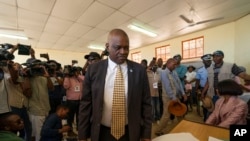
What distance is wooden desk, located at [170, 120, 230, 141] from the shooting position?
45.3 inches

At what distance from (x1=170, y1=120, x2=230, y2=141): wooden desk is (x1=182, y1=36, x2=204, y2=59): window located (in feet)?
17.8

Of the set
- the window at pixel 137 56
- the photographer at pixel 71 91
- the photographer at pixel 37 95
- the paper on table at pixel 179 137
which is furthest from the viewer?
the window at pixel 137 56

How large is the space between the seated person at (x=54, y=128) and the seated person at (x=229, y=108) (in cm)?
167

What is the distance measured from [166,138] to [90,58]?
1896 millimetres

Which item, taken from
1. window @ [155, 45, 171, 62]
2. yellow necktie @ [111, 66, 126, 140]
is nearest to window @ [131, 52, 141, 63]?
window @ [155, 45, 171, 62]

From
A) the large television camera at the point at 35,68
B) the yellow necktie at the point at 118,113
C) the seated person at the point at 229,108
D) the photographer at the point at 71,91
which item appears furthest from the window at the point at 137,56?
the yellow necktie at the point at 118,113

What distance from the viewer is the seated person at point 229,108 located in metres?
1.48

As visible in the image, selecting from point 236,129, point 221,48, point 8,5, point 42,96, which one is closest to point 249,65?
point 221,48

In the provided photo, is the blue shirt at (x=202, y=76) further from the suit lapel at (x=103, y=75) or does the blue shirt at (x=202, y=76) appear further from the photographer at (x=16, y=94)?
the photographer at (x=16, y=94)

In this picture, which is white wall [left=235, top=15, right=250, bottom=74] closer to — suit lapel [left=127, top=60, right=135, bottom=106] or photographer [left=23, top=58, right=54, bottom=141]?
suit lapel [left=127, top=60, right=135, bottom=106]

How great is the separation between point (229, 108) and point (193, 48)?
539 centimetres

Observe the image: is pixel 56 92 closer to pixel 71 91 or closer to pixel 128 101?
pixel 71 91

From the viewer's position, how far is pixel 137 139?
3.68 ft

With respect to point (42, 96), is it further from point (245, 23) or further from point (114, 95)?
point (245, 23)
